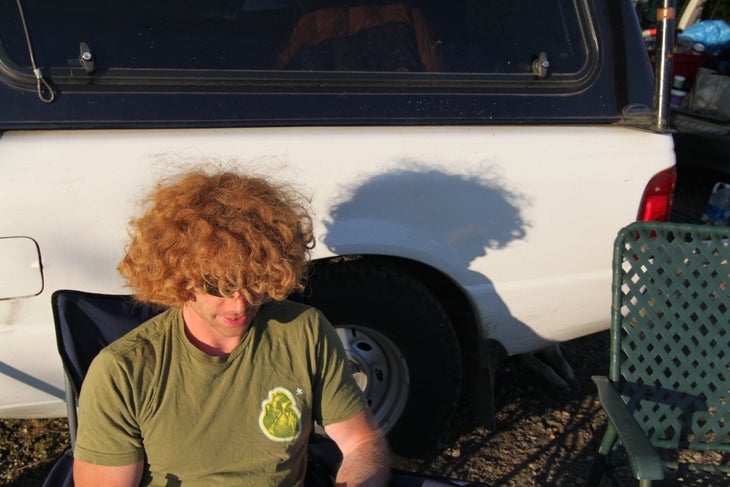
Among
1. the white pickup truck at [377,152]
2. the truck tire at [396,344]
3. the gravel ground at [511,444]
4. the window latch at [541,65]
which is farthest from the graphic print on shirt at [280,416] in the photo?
the window latch at [541,65]

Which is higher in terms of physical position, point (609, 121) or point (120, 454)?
point (609, 121)

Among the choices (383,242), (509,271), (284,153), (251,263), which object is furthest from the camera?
(509,271)

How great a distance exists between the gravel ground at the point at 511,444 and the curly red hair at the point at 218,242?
1.64 metres

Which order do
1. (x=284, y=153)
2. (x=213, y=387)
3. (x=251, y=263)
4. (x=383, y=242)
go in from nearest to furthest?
(x=251, y=263) < (x=213, y=387) < (x=284, y=153) < (x=383, y=242)

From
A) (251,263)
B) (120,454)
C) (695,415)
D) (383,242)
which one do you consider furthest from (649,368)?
(120,454)

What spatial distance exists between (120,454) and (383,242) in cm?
113

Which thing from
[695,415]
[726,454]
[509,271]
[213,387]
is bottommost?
[726,454]

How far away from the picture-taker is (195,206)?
150 cm

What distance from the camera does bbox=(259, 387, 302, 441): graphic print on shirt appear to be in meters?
1.66

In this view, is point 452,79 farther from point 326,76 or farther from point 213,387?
point 213,387

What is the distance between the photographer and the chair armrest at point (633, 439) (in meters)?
1.75

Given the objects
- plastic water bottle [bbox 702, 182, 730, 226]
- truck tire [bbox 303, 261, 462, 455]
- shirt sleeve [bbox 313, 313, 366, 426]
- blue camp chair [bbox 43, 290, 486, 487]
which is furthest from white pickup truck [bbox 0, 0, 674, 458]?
plastic water bottle [bbox 702, 182, 730, 226]

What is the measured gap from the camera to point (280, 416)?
167cm

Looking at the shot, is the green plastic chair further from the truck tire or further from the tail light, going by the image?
the truck tire
